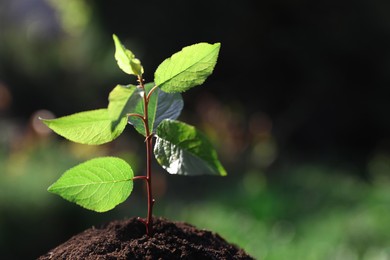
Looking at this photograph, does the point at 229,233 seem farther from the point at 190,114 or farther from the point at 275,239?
the point at 190,114

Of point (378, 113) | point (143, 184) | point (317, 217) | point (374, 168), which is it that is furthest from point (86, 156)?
point (378, 113)

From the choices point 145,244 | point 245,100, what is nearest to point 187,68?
point 145,244

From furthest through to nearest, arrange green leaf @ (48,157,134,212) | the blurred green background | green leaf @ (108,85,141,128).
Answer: the blurred green background, green leaf @ (48,157,134,212), green leaf @ (108,85,141,128)

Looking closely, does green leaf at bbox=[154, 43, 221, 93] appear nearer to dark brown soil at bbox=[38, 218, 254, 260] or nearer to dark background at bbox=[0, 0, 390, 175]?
dark brown soil at bbox=[38, 218, 254, 260]

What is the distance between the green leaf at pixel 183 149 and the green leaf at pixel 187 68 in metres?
0.09

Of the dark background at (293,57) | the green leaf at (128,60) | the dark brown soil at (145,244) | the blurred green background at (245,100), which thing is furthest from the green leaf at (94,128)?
the dark background at (293,57)

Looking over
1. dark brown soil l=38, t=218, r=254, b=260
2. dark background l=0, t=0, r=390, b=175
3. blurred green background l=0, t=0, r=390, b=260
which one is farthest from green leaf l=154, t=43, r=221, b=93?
dark background l=0, t=0, r=390, b=175

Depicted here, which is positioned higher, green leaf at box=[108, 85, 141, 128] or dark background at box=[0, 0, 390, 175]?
dark background at box=[0, 0, 390, 175]

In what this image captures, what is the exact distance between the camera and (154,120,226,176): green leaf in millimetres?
1583

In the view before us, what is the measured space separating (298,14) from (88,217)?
543 cm

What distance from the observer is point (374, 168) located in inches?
348

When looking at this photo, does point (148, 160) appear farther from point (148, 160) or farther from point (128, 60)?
point (128, 60)

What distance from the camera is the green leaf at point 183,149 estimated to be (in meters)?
1.58

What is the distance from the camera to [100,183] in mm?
1566
